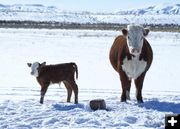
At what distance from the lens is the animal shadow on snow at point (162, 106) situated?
9.53 meters

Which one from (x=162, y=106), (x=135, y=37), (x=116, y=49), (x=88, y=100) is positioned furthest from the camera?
(x=116, y=49)

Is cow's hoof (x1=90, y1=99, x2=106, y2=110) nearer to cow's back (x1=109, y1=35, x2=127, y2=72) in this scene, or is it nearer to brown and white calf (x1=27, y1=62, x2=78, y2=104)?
brown and white calf (x1=27, y1=62, x2=78, y2=104)

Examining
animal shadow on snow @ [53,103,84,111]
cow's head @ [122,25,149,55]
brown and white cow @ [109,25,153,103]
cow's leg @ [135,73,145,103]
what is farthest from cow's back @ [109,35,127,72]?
animal shadow on snow @ [53,103,84,111]

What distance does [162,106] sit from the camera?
9930mm

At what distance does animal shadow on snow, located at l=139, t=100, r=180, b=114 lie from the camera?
9.53m

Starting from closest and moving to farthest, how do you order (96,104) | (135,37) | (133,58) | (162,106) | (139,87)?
(96,104), (162,106), (135,37), (133,58), (139,87)

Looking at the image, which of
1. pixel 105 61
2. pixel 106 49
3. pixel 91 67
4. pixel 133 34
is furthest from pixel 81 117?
pixel 106 49

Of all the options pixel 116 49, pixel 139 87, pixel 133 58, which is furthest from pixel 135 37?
pixel 116 49

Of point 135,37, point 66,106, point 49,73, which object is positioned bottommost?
point 66,106

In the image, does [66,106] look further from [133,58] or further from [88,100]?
[133,58]

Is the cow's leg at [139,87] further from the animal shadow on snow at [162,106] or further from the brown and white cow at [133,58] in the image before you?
the animal shadow on snow at [162,106]

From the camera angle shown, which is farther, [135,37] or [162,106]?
[135,37]

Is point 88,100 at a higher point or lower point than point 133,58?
lower

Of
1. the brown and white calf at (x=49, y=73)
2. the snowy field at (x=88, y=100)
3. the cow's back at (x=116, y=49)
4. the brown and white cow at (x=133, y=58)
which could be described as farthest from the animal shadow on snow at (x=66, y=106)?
the cow's back at (x=116, y=49)
